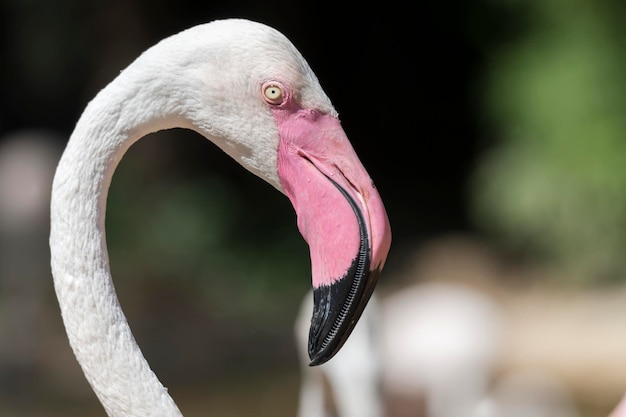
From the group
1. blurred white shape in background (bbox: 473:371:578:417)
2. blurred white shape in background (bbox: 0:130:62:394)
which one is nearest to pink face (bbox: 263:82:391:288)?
blurred white shape in background (bbox: 473:371:578:417)

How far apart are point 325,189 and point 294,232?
6913 millimetres

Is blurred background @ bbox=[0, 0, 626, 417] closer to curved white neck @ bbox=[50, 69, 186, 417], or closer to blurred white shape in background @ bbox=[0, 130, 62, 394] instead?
blurred white shape in background @ bbox=[0, 130, 62, 394]

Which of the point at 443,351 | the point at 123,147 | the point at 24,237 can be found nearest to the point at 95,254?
the point at 123,147

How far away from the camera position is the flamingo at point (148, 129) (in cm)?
166

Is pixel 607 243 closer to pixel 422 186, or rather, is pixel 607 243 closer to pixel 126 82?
pixel 422 186

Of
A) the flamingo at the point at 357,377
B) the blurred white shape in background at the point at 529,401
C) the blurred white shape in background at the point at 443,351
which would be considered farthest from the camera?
the blurred white shape in background at the point at 443,351

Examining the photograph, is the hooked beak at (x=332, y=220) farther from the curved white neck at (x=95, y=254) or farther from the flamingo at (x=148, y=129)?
the curved white neck at (x=95, y=254)

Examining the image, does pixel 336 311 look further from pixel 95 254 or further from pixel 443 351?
pixel 443 351

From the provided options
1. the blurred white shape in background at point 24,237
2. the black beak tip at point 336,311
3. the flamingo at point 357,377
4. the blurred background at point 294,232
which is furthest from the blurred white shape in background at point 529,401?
the black beak tip at point 336,311

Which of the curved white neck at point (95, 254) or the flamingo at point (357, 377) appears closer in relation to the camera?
the curved white neck at point (95, 254)

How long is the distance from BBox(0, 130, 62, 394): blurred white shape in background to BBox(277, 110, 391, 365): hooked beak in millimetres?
5682

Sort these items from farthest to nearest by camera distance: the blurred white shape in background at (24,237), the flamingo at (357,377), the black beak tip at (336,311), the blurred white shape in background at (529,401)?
1. the blurred white shape in background at (24,237)
2. the blurred white shape in background at (529,401)
3. the flamingo at (357,377)
4. the black beak tip at (336,311)

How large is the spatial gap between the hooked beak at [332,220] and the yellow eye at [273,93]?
0.14ft

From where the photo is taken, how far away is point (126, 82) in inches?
65.8
